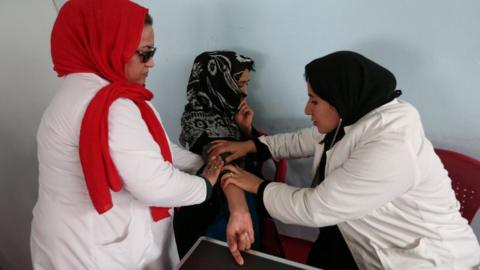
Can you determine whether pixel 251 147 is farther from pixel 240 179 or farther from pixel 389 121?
pixel 389 121

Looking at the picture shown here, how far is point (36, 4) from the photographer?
1.63 m

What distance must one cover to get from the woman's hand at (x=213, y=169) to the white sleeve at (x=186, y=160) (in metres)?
0.09

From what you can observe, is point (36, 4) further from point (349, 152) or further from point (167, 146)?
point (349, 152)

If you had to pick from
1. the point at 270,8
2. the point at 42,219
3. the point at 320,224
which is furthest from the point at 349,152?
the point at 42,219

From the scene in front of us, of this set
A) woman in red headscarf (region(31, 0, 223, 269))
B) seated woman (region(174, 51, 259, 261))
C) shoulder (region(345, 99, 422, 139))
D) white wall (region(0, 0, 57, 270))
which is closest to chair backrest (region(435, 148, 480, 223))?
shoulder (region(345, 99, 422, 139))

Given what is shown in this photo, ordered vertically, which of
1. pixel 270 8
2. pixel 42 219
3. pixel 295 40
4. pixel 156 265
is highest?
pixel 270 8

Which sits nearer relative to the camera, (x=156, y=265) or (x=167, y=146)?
(x=167, y=146)

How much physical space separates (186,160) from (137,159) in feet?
1.72

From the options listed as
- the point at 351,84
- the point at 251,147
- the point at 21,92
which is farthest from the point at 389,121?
the point at 21,92

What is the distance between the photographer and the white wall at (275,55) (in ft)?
4.17

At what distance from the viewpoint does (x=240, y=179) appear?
1.29 metres

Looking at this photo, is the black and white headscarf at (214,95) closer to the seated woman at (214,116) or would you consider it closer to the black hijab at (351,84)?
the seated woman at (214,116)

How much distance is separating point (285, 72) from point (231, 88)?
300 millimetres

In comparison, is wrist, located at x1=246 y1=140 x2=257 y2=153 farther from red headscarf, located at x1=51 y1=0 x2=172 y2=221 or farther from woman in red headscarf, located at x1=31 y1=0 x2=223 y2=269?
red headscarf, located at x1=51 y1=0 x2=172 y2=221
